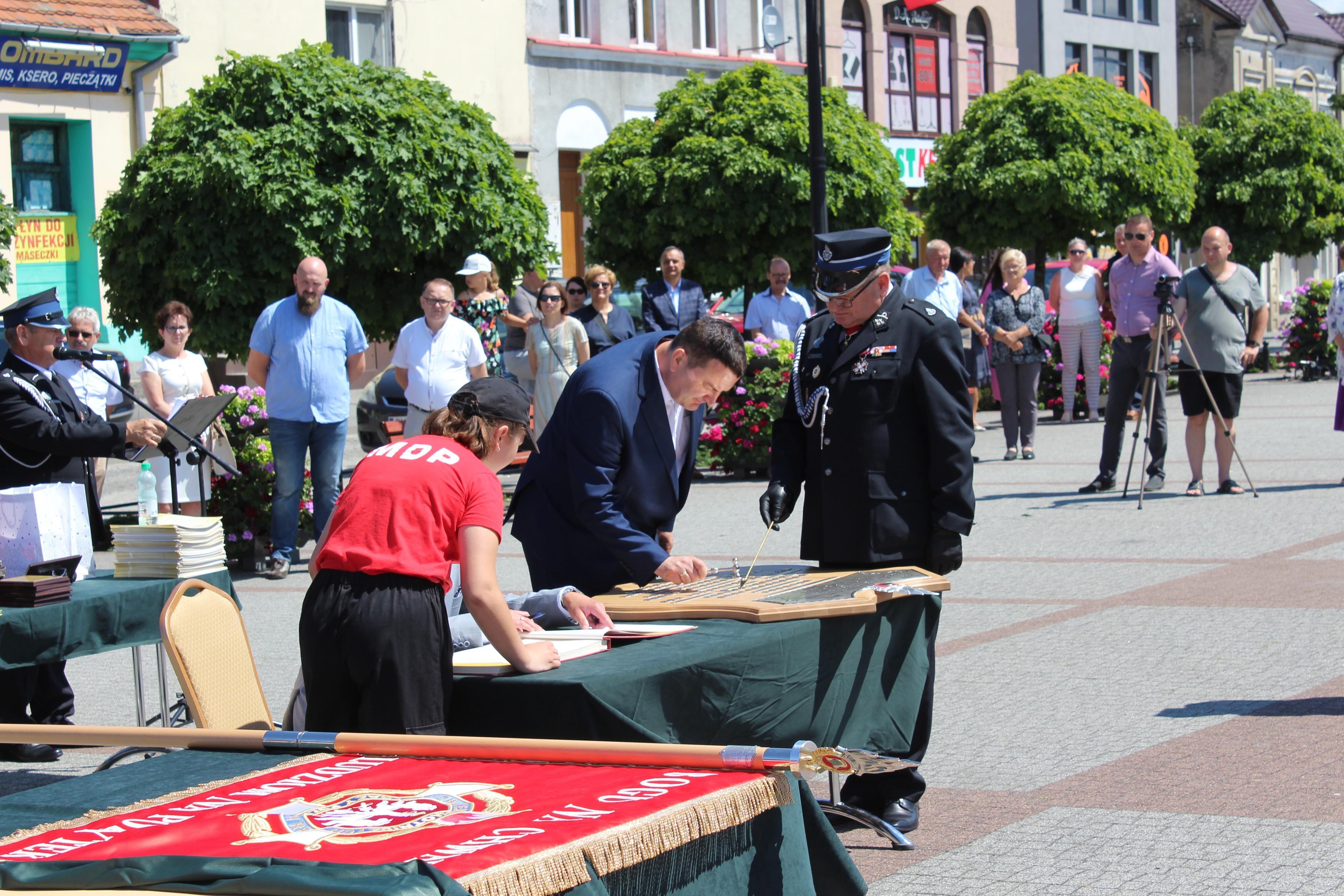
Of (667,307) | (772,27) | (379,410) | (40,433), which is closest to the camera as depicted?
(40,433)

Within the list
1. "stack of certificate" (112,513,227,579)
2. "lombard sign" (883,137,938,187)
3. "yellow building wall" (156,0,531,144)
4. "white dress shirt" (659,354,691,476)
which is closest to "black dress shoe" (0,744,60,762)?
"stack of certificate" (112,513,227,579)

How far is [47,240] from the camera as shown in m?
23.7

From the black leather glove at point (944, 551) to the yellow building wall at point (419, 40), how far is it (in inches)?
812

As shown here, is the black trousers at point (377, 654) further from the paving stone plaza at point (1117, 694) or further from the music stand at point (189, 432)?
the music stand at point (189, 432)

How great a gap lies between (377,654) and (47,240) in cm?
2155

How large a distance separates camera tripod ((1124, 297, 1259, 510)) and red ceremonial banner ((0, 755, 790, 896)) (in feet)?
32.3

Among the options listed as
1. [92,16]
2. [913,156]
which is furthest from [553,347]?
[913,156]

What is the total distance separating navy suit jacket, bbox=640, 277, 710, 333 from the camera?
53.0 feet

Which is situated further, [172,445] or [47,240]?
[47,240]

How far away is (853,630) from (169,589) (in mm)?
2920

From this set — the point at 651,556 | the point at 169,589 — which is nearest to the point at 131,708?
the point at 169,589

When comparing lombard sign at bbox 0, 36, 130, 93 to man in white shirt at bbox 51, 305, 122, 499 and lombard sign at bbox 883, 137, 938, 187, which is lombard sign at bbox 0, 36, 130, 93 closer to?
man in white shirt at bbox 51, 305, 122, 499

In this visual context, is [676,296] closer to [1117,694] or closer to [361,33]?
[1117,694]

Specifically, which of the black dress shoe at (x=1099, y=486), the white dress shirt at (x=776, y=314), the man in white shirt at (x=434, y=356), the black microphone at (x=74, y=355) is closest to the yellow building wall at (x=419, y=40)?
the white dress shirt at (x=776, y=314)
